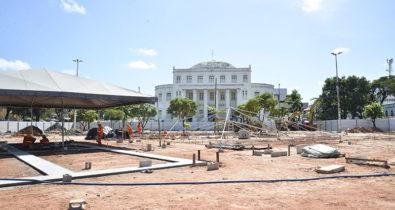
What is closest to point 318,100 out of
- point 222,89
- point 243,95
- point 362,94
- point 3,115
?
point 362,94

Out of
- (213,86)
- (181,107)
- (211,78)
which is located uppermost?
(211,78)

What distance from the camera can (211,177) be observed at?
330 inches

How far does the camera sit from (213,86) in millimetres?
65500

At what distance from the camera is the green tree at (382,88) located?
53.9 meters

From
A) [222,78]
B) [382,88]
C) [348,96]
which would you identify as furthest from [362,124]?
[222,78]

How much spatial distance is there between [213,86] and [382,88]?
3529 cm

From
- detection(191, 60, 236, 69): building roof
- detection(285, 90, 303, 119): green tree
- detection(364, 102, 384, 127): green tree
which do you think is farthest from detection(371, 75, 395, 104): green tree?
detection(191, 60, 236, 69): building roof

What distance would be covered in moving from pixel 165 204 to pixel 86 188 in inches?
98.3

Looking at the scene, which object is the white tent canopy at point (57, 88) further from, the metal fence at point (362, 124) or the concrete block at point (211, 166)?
the metal fence at point (362, 124)

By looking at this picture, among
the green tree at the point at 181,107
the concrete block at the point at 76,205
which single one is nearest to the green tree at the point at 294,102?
the green tree at the point at 181,107

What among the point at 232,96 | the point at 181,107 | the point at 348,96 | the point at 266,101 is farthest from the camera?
the point at 232,96

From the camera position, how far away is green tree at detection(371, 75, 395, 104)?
53.9 meters

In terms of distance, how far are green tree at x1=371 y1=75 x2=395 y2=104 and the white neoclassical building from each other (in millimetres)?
22116

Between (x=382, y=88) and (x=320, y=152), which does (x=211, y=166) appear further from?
(x=382, y=88)
